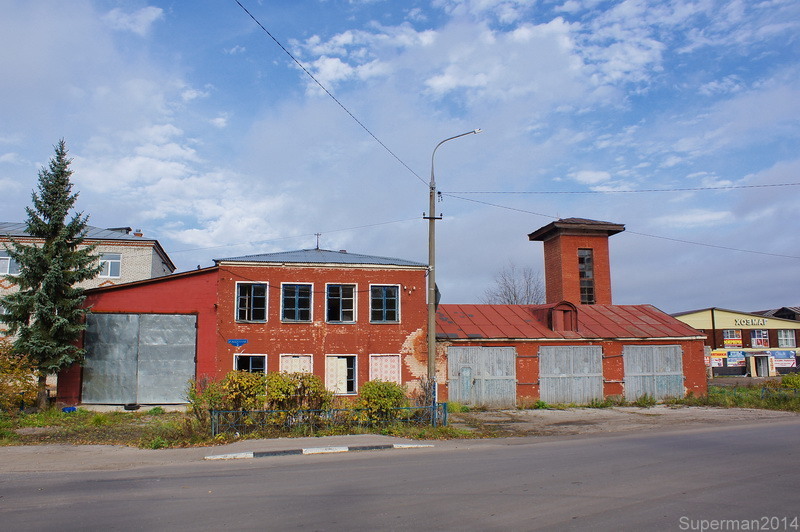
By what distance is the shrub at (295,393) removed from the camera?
14.4 meters

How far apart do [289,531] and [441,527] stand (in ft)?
5.76

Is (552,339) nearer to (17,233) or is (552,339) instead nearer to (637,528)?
(637,528)

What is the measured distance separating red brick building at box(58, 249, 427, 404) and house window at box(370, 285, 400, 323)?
1.6 inches

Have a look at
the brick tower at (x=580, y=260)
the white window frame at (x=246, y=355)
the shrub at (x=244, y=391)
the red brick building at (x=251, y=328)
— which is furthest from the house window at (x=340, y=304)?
the brick tower at (x=580, y=260)

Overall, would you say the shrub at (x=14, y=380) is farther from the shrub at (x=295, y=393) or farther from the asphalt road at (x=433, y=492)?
the asphalt road at (x=433, y=492)

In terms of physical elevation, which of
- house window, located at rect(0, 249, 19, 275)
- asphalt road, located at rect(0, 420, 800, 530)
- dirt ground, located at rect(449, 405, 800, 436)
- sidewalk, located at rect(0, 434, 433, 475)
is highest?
house window, located at rect(0, 249, 19, 275)

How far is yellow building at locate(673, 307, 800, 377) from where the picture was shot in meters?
54.2

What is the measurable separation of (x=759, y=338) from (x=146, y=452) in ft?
197

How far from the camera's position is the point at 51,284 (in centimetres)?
2012

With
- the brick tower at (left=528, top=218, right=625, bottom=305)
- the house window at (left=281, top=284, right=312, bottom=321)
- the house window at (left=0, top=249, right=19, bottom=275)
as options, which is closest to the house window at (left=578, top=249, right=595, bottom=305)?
the brick tower at (left=528, top=218, right=625, bottom=305)

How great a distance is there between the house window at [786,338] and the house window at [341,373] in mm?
52611

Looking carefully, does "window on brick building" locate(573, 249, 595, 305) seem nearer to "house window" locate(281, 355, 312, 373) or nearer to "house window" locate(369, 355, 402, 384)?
"house window" locate(369, 355, 402, 384)

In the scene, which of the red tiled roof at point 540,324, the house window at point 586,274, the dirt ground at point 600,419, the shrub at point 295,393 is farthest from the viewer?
the house window at point 586,274

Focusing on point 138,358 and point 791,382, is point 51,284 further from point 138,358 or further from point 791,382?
point 791,382
